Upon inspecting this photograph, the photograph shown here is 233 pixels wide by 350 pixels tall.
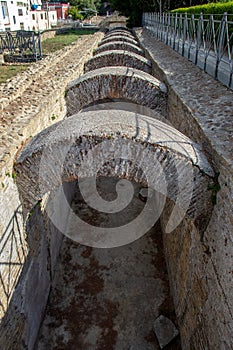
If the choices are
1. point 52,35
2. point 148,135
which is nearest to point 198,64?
point 148,135

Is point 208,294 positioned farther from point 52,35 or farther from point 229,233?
point 52,35

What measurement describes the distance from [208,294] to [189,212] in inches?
38.6

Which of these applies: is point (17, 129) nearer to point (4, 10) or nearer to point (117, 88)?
point (117, 88)

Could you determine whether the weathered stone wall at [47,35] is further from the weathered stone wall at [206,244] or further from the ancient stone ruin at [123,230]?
the weathered stone wall at [206,244]

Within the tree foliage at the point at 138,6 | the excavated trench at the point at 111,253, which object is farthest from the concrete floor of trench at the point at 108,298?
the tree foliage at the point at 138,6

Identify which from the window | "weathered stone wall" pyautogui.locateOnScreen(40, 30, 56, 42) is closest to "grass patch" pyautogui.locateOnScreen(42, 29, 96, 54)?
"weathered stone wall" pyautogui.locateOnScreen(40, 30, 56, 42)

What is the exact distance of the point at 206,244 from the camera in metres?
3.82

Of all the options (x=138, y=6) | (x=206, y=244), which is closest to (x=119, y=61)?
(x=206, y=244)

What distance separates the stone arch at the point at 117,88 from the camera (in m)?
6.52

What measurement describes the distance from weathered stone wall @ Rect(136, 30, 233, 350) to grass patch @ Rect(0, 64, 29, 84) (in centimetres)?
540

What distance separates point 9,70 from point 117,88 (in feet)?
17.8

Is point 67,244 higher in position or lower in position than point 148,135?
lower

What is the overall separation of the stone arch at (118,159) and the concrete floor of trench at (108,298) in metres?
2.17

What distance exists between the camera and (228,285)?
3191 millimetres
